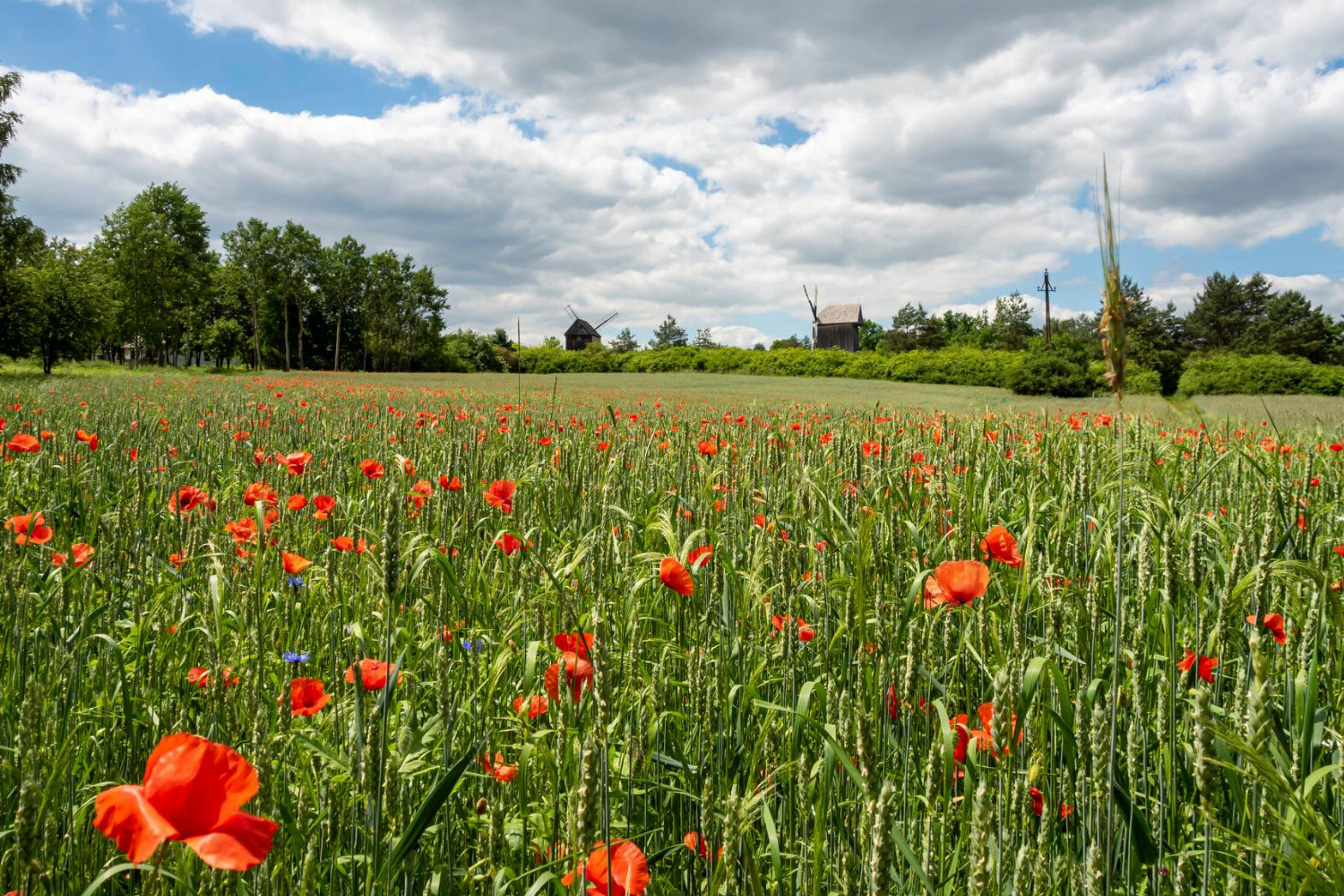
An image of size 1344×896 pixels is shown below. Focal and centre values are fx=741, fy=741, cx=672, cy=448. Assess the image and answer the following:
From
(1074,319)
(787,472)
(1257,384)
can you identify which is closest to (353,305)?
(1257,384)

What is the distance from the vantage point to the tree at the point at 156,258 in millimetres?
47125

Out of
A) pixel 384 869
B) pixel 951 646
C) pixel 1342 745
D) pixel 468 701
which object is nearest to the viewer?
pixel 384 869

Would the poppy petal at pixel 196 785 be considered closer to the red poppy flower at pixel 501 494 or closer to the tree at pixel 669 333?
the red poppy flower at pixel 501 494

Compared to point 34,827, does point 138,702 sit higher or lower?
lower

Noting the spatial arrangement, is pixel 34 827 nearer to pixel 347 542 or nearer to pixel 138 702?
pixel 138 702

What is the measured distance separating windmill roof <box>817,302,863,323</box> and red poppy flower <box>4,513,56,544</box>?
92246mm

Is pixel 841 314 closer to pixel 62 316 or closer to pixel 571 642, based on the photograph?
pixel 62 316

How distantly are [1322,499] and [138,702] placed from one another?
4829 mm

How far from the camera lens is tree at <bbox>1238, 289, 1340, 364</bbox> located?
2363 inches

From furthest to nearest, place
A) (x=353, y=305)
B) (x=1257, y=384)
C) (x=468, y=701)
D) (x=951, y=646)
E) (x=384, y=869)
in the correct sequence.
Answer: (x=353, y=305) < (x=1257, y=384) < (x=951, y=646) < (x=468, y=701) < (x=384, y=869)

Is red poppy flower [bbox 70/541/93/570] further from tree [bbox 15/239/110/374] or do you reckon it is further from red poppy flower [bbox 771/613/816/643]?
tree [bbox 15/239/110/374]

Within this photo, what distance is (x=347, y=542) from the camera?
227 centimetres

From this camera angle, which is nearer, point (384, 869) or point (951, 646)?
point (384, 869)

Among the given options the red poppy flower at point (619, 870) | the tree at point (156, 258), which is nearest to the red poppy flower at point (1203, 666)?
the red poppy flower at point (619, 870)
